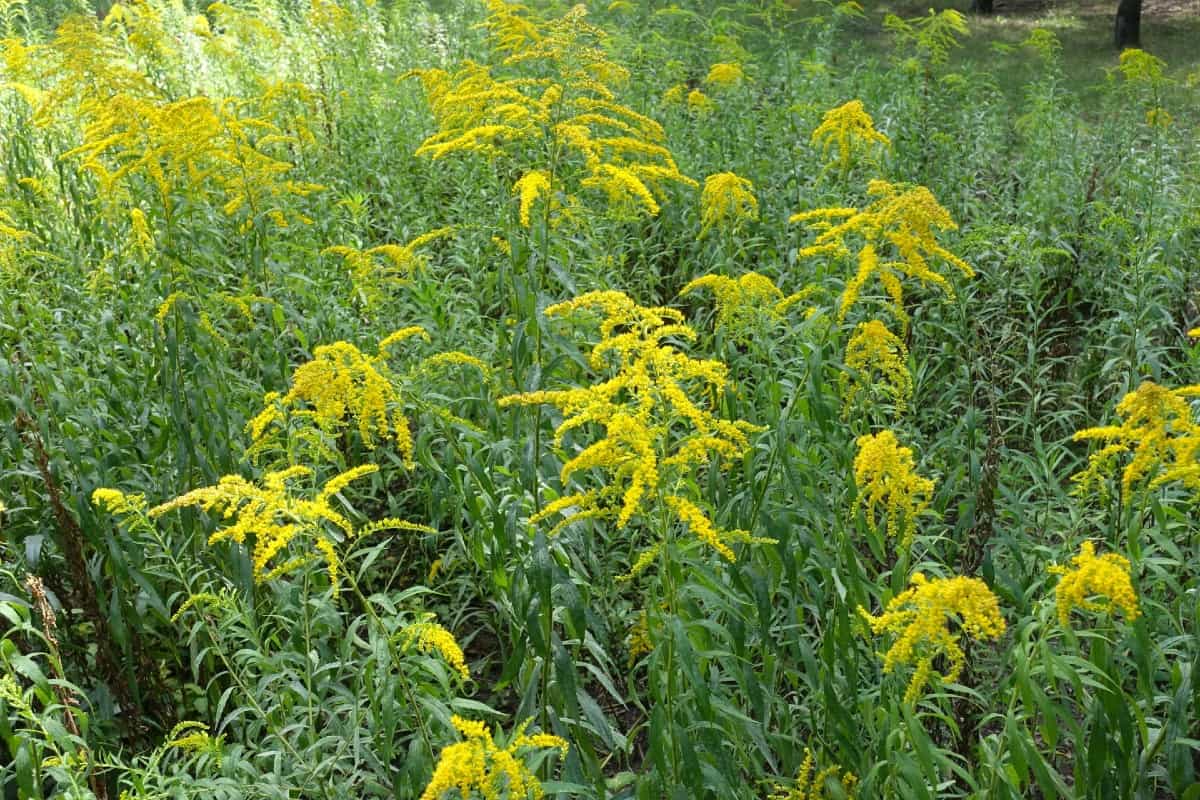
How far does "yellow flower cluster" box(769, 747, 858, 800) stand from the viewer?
2.69 metres

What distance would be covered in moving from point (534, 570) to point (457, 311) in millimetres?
2537

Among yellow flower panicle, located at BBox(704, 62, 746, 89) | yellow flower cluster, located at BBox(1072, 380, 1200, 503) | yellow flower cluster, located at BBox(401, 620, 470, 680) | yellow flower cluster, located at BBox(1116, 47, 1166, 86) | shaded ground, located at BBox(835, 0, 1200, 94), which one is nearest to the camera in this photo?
yellow flower cluster, located at BBox(401, 620, 470, 680)

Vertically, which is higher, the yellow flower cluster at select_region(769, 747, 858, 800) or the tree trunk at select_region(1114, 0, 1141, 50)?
Result: the tree trunk at select_region(1114, 0, 1141, 50)

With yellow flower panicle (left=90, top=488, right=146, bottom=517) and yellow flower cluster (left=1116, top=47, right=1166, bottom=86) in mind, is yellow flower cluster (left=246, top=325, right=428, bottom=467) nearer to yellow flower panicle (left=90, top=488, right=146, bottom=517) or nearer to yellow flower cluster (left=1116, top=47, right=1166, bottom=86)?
yellow flower panicle (left=90, top=488, right=146, bottom=517)

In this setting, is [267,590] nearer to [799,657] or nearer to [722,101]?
[799,657]

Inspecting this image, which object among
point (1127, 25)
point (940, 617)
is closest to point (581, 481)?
point (940, 617)

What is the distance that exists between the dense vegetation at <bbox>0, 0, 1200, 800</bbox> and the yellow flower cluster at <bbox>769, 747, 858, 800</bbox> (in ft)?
0.04

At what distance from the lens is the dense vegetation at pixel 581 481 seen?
8.39 feet

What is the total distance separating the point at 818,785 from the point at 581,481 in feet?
4.09

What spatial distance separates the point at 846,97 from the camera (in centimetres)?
776

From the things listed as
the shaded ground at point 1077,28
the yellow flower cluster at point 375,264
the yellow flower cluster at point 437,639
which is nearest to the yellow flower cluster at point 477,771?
the yellow flower cluster at point 437,639

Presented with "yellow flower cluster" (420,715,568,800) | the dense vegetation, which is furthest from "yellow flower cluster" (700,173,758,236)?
"yellow flower cluster" (420,715,568,800)

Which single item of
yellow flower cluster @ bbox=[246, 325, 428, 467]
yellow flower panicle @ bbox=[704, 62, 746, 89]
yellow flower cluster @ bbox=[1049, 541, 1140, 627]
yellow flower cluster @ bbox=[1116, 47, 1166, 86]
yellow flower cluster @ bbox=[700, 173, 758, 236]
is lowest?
yellow flower cluster @ bbox=[1049, 541, 1140, 627]

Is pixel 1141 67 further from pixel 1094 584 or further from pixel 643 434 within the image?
pixel 643 434
